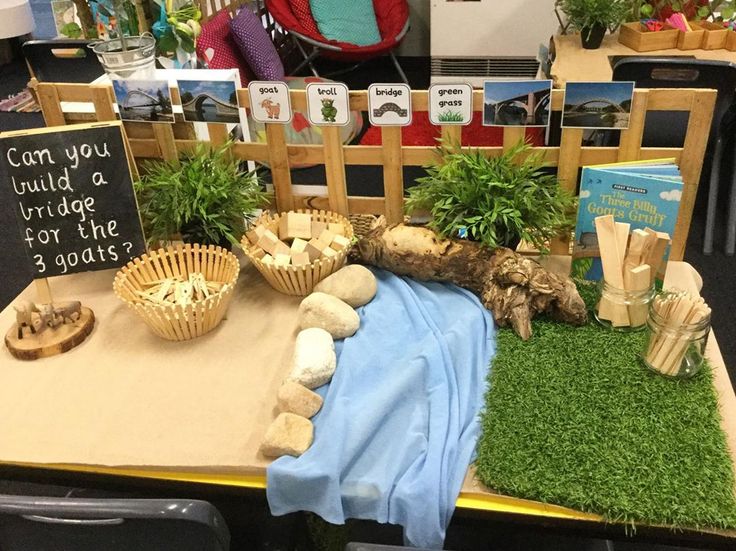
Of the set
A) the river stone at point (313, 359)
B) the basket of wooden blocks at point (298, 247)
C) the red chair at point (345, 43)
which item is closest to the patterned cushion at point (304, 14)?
the red chair at point (345, 43)

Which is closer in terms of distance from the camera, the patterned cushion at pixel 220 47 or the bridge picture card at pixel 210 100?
the bridge picture card at pixel 210 100

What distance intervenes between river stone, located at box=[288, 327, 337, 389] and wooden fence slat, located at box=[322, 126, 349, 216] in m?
0.37

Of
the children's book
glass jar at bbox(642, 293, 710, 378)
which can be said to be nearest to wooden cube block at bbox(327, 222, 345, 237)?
the children's book

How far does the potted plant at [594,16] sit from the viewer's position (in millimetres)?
2754

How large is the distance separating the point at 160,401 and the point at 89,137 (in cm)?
57

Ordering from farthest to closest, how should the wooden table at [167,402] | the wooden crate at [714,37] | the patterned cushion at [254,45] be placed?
the patterned cushion at [254,45] < the wooden crate at [714,37] < the wooden table at [167,402]

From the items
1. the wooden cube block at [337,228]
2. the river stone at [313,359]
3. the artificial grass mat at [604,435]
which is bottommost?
the artificial grass mat at [604,435]

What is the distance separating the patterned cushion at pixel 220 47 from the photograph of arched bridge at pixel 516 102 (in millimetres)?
1881

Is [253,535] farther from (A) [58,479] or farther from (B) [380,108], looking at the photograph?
(B) [380,108]

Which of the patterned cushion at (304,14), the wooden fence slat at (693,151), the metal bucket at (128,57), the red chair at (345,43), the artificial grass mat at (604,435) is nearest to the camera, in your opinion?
the artificial grass mat at (604,435)

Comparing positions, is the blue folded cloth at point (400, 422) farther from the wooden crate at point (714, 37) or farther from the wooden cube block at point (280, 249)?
the wooden crate at point (714, 37)

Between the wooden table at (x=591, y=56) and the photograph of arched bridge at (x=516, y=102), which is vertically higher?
the photograph of arched bridge at (x=516, y=102)

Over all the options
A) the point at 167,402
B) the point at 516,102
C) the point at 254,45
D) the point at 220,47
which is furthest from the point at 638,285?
the point at 254,45

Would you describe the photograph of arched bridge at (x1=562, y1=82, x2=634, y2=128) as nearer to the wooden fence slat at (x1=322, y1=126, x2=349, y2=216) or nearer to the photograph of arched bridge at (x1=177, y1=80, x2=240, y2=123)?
the wooden fence slat at (x1=322, y1=126, x2=349, y2=216)
